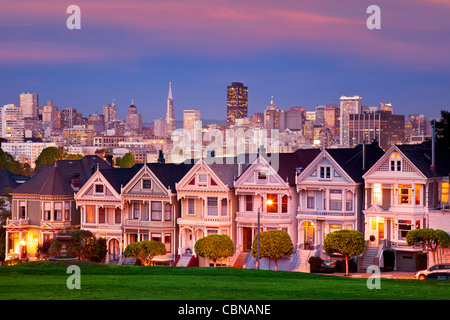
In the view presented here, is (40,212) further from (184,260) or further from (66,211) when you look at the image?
(184,260)

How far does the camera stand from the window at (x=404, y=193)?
5006 centimetres

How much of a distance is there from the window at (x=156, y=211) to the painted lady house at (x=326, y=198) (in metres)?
10.8

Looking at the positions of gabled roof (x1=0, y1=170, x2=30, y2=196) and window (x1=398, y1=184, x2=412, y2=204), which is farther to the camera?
gabled roof (x1=0, y1=170, x2=30, y2=196)

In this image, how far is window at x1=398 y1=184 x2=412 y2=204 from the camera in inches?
1971

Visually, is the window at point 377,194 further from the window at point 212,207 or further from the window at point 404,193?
the window at point 212,207

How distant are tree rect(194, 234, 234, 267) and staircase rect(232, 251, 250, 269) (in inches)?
37.1

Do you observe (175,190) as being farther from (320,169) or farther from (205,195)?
(320,169)

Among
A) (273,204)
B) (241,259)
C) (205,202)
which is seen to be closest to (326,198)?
(273,204)

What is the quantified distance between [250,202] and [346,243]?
9.24 m

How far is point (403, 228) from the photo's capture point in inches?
1977

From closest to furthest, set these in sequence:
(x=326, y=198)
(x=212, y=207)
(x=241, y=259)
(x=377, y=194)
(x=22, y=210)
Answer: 1. (x=377, y=194)
2. (x=326, y=198)
3. (x=241, y=259)
4. (x=212, y=207)
5. (x=22, y=210)

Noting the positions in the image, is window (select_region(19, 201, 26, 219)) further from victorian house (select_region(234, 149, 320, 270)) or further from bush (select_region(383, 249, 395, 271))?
bush (select_region(383, 249, 395, 271))

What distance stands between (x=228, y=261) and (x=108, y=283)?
2465cm

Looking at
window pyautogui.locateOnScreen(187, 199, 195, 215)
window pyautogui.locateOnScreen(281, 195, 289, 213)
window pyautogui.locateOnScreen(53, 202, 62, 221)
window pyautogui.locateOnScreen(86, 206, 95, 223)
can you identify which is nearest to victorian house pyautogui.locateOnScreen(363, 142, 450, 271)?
window pyautogui.locateOnScreen(281, 195, 289, 213)
